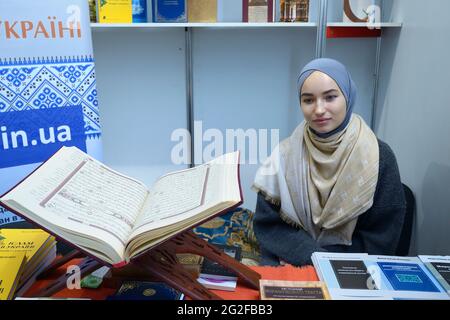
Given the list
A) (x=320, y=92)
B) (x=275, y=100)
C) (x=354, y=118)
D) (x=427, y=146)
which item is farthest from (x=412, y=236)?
(x=275, y=100)

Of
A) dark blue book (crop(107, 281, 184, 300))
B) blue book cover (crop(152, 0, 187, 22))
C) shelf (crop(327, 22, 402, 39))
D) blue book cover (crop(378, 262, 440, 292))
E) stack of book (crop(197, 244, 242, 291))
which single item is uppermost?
blue book cover (crop(152, 0, 187, 22))

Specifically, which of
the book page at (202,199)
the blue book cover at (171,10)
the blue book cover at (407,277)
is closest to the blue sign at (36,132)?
the blue book cover at (171,10)

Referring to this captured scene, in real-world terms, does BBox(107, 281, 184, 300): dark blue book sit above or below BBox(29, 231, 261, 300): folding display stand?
below

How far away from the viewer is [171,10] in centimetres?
199

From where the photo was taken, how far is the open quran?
573mm

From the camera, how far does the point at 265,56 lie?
7.56 feet

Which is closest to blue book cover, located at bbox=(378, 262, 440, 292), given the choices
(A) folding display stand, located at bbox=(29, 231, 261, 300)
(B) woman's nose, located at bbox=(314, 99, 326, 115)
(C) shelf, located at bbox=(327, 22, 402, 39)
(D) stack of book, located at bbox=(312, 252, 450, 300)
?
(D) stack of book, located at bbox=(312, 252, 450, 300)

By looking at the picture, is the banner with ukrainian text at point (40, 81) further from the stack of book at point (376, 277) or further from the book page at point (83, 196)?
the stack of book at point (376, 277)

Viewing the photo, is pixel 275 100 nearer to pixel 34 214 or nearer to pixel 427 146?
pixel 427 146

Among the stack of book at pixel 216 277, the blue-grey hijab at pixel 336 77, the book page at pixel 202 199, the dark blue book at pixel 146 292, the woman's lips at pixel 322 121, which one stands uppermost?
the blue-grey hijab at pixel 336 77

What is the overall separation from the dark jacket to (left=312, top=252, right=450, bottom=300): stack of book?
1.65 ft

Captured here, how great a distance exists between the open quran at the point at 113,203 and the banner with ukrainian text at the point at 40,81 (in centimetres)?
96

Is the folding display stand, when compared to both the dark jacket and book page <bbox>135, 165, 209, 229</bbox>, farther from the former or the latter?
the dark jacket

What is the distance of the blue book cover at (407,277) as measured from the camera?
2.19 feet
